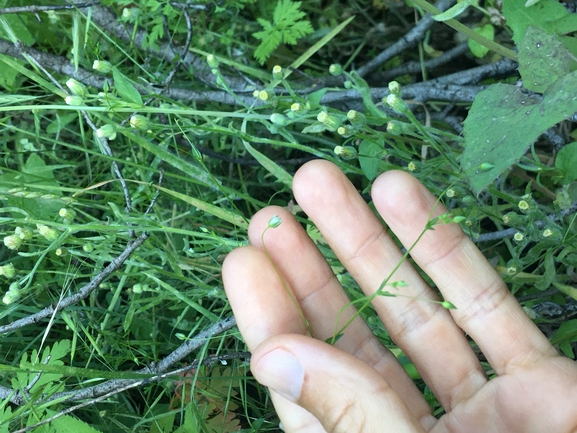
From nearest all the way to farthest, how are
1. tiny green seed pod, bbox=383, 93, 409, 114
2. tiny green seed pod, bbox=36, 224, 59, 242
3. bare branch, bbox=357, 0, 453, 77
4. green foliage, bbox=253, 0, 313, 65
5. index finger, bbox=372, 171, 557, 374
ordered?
tiny green seed pod, bbox=383, 93, 409, 114 → tiny green seed pod, bbox=36, 224, 59, 242 → index finger, bbox=372, 171, 557, 374 → green foliage, bbox=253, 0, 313, 65 → bare branch, bbox=357, 0, 453, 77

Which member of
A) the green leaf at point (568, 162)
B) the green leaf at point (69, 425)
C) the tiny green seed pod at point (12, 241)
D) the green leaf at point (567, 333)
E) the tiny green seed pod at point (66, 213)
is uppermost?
the green leaf at point (568, 162)

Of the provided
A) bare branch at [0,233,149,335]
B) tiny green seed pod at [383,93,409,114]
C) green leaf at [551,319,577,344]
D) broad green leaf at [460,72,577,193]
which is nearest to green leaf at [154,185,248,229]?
bare branch at [0,233,149,335]

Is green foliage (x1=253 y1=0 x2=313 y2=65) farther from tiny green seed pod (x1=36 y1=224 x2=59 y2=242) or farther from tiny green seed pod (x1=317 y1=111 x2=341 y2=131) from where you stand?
tiny green seed pod (x1=36 y1=224 x2=59 y2=242)

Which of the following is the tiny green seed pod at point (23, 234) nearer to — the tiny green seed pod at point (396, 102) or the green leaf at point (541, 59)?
the tiny green seed pod at point (396, 102)

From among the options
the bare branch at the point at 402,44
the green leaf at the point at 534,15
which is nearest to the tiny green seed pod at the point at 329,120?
the green leaf at the point at 534,15

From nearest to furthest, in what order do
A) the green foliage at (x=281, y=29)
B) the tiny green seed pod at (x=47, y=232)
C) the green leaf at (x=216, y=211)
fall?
the tiny green seed pod at (x=47, y=232)
the green leaf at (x=216, y=211)
the green foliage at (x=281, y=29)

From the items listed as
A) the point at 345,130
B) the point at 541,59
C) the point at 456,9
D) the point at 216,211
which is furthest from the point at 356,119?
the point at 216,211
